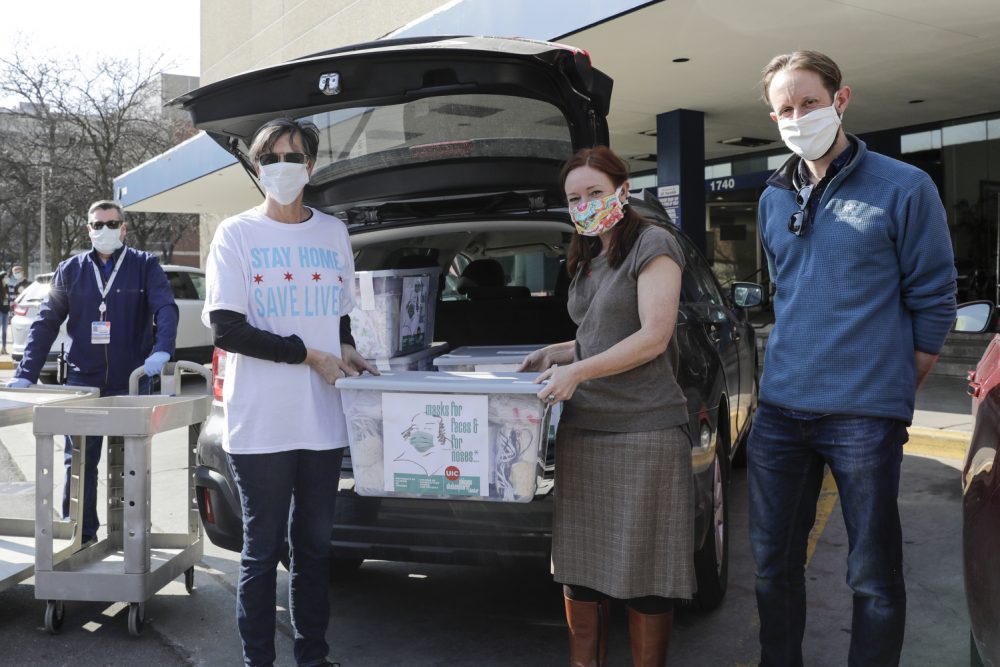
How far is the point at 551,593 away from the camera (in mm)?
3936

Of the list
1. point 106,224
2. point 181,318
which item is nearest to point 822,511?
point 106,224

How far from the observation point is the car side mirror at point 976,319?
267 centimetres

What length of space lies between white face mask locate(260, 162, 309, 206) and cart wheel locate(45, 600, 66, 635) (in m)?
1.95

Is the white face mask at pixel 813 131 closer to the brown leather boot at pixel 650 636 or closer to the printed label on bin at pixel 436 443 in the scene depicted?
the printed label on bin at pixel 436 443

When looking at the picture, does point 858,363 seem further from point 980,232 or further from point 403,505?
point 980,232

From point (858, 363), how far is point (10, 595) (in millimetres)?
3738

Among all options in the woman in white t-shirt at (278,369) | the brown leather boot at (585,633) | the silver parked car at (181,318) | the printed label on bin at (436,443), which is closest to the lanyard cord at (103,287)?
the woman in white t-shirt at (278,369)

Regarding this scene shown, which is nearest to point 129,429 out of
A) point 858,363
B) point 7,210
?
point 858,363

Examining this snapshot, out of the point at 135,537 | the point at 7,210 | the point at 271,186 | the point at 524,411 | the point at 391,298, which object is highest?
the point at 7,210

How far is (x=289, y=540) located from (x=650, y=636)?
1.20 m

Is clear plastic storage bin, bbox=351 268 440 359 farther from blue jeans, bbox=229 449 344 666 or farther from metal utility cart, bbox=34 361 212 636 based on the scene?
metal utility cart, bbox=34 361 212 636

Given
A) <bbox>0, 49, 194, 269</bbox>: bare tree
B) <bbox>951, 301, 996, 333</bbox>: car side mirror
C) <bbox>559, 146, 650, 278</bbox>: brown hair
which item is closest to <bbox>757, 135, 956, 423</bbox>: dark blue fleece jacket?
<bbox>951, 301, 996, 333</bbox>: car side mirror

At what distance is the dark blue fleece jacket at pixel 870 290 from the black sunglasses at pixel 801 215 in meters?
0.02

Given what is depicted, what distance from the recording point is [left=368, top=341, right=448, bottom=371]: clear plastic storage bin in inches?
130
